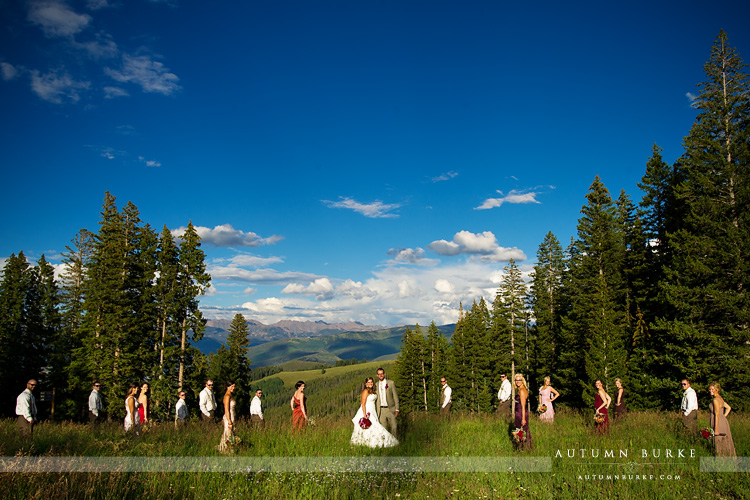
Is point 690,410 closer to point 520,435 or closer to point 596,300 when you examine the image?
point 520,435

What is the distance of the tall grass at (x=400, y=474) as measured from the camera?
6.14 meters

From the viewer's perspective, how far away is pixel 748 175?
749 inches

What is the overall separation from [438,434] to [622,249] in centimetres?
2566

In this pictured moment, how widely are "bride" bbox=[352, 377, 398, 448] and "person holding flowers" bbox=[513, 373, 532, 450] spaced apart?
2916 millimetres

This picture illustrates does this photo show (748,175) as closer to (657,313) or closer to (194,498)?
(657,313)

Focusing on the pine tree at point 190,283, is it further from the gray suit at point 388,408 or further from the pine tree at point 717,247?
the pine tree at point 717,247

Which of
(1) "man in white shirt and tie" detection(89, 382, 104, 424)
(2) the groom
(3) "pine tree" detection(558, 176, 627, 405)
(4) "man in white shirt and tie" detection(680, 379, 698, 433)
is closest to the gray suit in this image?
(2) the groom

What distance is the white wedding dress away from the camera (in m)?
9.53

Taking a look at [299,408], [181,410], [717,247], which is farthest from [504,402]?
[717,247]

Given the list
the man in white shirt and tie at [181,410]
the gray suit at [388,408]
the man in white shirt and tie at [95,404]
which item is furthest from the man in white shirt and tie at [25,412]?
the gray suit at [388,408]

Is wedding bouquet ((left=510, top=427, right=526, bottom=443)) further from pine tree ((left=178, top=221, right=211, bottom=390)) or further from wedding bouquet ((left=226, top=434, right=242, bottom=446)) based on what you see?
pine tree ((left=178, top=221, right=211, bottom=390))

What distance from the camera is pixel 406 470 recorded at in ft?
24.7

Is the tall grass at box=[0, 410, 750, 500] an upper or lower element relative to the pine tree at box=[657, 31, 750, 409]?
lower

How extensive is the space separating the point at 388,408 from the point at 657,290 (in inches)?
929
